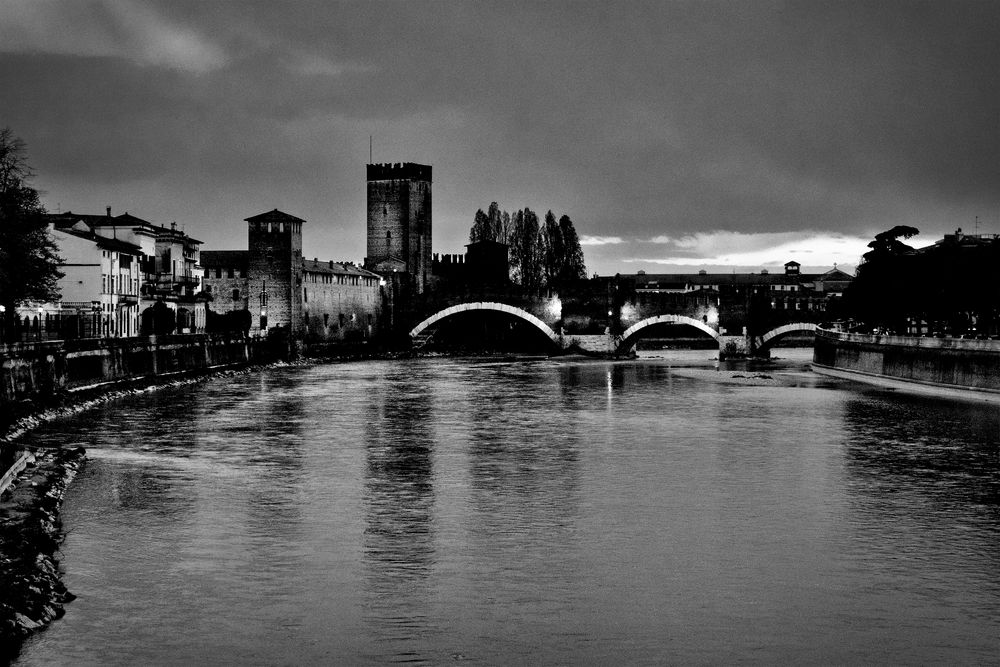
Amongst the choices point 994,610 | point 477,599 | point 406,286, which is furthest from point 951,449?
point 406,286

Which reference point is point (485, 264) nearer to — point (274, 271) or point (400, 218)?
point (400, 218)

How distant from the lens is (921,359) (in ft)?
147

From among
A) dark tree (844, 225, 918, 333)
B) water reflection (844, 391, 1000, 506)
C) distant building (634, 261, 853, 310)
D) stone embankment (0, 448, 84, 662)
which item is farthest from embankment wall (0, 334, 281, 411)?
distant building (634, 261, 853, 310)

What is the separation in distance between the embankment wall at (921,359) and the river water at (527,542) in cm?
727

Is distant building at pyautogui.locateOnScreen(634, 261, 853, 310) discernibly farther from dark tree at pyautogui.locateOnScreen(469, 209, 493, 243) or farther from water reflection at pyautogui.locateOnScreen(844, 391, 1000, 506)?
water reflection at pyautogui.locateOnScreen(844, 391, 1000, 506)

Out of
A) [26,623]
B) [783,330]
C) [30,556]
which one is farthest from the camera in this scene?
[783,330]

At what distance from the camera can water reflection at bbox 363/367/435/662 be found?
1265 cm

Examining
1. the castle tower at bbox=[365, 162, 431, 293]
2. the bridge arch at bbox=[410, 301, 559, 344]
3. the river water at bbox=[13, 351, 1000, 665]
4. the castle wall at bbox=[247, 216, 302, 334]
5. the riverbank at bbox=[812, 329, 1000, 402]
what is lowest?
the river water at bbox=[13, 351, 1000, 665]

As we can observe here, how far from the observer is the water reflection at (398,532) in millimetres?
12648

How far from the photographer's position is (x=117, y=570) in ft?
48.0

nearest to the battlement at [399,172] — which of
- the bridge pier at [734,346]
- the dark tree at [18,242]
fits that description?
the bridge pier at [734,346]

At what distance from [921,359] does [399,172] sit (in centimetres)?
5174

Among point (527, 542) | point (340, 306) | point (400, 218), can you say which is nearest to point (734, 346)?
point (340, 306)

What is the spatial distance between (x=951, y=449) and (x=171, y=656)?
19.2 metres
